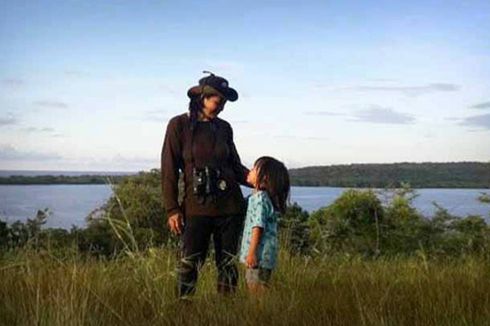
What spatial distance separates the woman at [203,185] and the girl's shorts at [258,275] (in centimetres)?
14

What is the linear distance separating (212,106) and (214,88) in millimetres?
136

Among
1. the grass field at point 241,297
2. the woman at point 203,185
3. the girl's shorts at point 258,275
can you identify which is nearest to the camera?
the grass field at point 241,297

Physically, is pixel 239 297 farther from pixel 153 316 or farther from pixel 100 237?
pixel 100 237

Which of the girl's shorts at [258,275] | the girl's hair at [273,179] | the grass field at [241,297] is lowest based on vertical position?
the grass field at [241,297]

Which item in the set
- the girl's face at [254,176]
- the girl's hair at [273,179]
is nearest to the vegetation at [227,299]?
the girl's hair at [273,179]

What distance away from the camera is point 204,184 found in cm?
514

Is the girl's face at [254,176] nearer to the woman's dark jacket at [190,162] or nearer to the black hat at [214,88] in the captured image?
the woman's dark jacket at [190,162]

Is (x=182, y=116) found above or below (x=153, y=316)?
above

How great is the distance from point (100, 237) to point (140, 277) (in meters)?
10.5

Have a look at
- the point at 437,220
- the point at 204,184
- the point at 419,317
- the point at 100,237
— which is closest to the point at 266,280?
the point at 204,184

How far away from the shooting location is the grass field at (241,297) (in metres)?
4.09

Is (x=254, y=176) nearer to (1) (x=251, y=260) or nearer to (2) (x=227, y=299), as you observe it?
(1) (x=251, y=260)

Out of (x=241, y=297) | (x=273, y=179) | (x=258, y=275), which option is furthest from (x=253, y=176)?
(x=241, y=297)

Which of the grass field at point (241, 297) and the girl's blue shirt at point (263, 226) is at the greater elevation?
the girl's blue shirt at point (263, 226)
